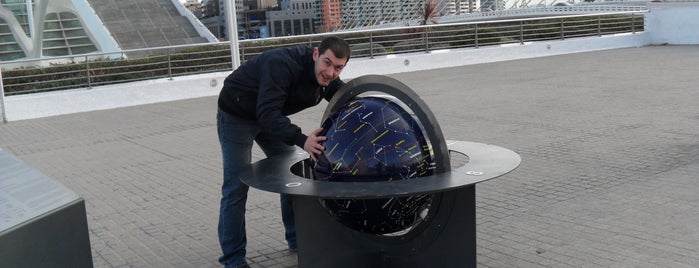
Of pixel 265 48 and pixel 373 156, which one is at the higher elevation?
pixel 265 48

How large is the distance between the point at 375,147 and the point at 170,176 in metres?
5.04

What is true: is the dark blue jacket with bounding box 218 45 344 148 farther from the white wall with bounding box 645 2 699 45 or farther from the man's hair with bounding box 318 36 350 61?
the white wall with bounding box 645 2 699 45

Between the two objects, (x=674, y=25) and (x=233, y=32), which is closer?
(x=233, y=32)

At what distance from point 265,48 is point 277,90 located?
52.3ft

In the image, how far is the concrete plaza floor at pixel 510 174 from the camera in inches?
206

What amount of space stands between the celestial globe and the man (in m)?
0.12

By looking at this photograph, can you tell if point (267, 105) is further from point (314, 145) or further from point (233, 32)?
point (233, 32)

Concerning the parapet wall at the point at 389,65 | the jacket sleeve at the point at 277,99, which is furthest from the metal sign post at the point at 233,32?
the jacket sleeve at the point at 277,99

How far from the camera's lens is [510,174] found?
7.47 m

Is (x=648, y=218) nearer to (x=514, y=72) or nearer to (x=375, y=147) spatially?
(x=375, y=147)

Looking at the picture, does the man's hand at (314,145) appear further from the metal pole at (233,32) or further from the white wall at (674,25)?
the white wall at (674,25)

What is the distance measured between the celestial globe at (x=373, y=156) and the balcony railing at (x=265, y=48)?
1263cm

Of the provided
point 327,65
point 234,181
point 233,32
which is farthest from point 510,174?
point 233,32

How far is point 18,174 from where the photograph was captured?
3146 mm
